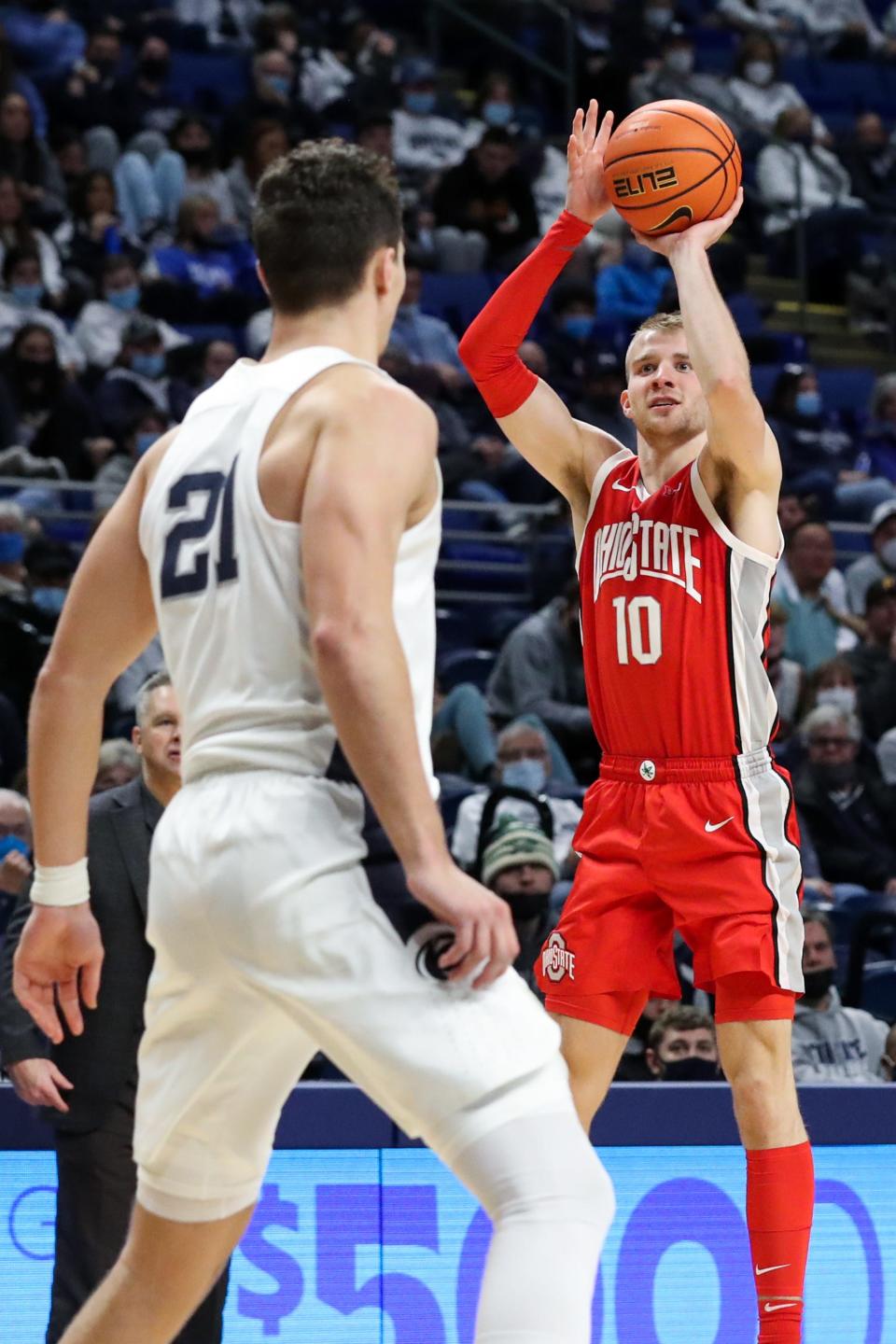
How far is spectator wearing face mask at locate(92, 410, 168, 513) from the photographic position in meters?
10.4

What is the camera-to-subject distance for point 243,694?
108 inches

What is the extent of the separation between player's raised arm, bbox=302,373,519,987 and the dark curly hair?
30 centimetres

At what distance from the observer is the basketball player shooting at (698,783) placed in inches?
156

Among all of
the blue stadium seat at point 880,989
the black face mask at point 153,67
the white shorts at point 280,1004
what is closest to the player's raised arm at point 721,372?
the white shorts at point 280,1004

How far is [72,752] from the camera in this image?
2941 mm

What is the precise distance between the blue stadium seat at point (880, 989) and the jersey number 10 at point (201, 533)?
521 centimetres

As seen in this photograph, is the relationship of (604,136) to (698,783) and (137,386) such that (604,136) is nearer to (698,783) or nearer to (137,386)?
(698,783)

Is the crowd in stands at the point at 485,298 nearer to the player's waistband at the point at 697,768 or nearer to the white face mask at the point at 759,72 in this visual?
the white face mask at the point at 759,72

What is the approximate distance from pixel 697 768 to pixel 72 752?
161 centimetres

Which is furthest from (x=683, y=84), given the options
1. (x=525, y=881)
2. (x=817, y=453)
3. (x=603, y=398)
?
(x=525, y=881)

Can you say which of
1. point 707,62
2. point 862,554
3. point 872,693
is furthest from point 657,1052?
point 707,62

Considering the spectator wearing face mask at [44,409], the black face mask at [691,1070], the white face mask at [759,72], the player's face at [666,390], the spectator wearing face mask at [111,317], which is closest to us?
the player's face at [666,390]

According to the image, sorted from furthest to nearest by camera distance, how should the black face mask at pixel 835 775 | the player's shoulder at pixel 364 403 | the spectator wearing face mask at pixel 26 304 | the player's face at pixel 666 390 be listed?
the spectator wearing face mask at pixel 26 304 → the black face mask at pixel 835 775 → the player's face at pixel 666 390 → the player's shoulder at pixel 364 403

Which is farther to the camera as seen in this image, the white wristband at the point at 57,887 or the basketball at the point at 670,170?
the basketball at the point at 670,170
